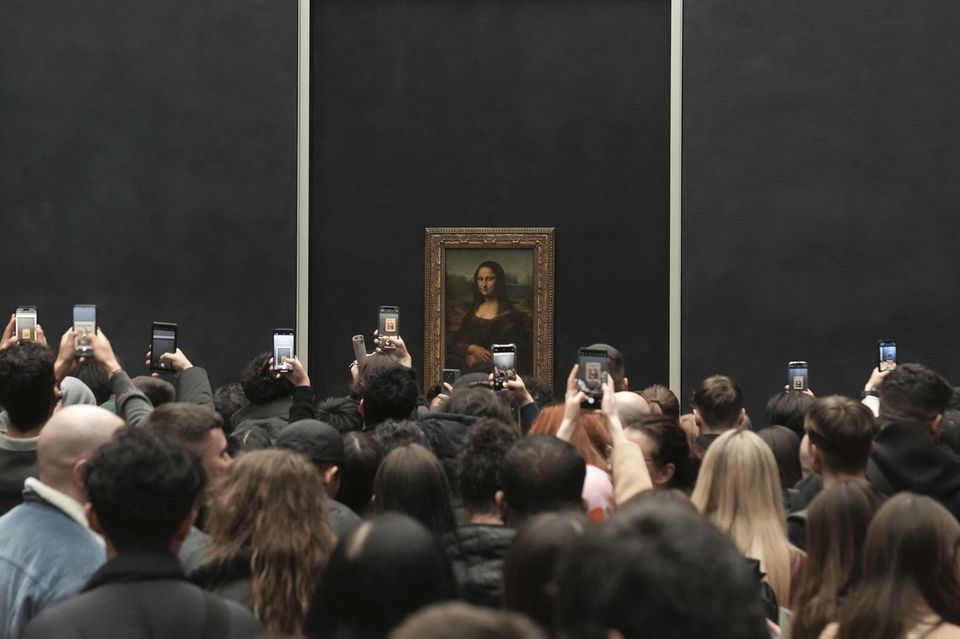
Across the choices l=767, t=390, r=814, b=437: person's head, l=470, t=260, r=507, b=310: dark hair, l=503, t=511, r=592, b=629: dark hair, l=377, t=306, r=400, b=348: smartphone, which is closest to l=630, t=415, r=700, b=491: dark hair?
l=767, t=390, r=814, b=437: person's head

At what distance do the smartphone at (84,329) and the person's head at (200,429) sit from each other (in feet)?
7.62

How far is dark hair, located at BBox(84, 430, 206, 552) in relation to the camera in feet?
10.4

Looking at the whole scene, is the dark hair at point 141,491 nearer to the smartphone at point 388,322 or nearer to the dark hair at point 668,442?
the dark hair at point 668,442

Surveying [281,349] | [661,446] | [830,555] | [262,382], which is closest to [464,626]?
[830,555]

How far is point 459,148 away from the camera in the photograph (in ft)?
45.3

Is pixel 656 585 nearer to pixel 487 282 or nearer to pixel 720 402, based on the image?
pixel 720 402

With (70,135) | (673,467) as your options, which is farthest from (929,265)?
(70,135)

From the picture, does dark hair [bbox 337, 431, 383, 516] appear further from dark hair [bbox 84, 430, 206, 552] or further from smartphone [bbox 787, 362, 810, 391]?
smartphone [bbox 787, 362, 810, 391]

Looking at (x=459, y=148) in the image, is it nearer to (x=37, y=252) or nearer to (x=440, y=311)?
(x=440, y=311)

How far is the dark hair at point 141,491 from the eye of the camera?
10.4ft

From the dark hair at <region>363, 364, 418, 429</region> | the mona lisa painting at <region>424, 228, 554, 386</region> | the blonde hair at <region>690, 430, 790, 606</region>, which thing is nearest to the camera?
the blonde hair at <region>690, 430, 790, 606</region>

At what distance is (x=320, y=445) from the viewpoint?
4.93 meters

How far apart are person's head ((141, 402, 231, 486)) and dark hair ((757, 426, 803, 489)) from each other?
2.87m

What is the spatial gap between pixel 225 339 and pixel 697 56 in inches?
238
